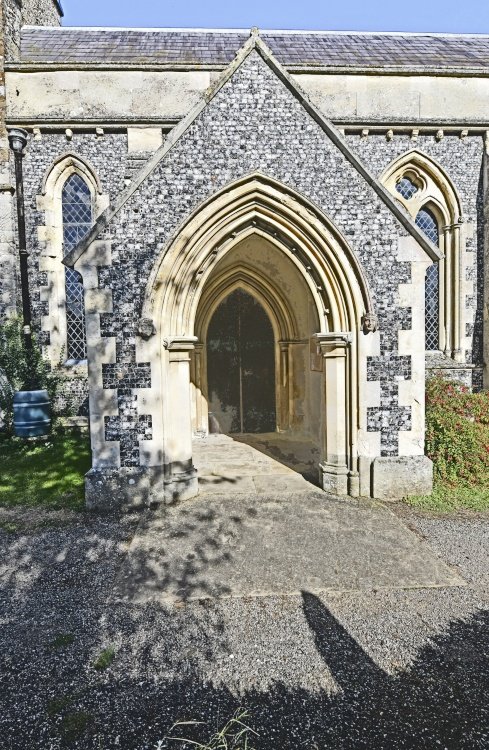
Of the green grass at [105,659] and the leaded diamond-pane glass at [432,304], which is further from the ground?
the leaded diamond-pane glass at [432,304]

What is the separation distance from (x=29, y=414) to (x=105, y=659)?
6.04 m

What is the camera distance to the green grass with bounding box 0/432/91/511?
5719 mm

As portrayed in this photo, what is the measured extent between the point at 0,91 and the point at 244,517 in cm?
1024

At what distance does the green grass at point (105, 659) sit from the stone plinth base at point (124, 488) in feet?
8.46

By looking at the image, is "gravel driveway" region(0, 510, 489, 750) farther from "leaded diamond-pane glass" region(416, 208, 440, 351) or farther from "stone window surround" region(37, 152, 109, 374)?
"leaded diamond-pane glass" region(416, 208, 440, 351)

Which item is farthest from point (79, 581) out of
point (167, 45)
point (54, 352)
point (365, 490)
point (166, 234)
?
point (167, 45)

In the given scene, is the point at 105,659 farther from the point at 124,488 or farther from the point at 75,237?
the point at 75,237

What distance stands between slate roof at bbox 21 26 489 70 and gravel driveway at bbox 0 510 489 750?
10506mm

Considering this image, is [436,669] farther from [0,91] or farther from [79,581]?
[0,91]

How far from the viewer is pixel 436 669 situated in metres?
2.62

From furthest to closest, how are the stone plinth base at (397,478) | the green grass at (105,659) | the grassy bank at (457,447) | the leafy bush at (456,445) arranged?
the leafy bush at (456,445)
the grassy bank at (457,447)
the stone plinth base at (397,478)
the green grass at (105,659)

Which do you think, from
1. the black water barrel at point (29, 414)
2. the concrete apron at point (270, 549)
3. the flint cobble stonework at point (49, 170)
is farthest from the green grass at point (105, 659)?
the flint cobble stonework at point (49, 170)

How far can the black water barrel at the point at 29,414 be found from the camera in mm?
7715

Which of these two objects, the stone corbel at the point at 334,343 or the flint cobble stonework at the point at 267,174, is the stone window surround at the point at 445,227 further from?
the stone corbel at the point at 334,343
